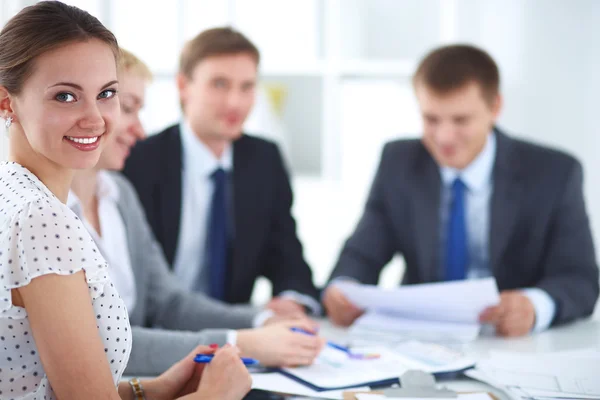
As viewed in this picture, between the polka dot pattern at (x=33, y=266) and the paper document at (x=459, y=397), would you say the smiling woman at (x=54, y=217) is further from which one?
the paper document at (x=459, y=397)

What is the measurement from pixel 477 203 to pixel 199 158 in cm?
92

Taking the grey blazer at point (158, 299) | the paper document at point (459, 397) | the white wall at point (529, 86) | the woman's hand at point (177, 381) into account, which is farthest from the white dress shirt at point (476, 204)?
the white wall at point (529, 86)

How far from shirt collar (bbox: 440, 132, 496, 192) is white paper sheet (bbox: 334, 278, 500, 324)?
53 cm

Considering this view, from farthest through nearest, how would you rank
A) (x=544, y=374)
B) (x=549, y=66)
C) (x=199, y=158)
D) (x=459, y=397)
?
(x=549, y=66)
(x=199, y=158)
(x=544, y=374)
(x=459, y=397)

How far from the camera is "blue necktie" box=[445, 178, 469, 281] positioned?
2217 mm

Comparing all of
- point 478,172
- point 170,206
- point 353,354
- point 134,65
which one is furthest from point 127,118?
point 478,172

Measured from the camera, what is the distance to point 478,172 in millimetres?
2258

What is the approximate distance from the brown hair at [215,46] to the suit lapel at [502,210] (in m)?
0.94

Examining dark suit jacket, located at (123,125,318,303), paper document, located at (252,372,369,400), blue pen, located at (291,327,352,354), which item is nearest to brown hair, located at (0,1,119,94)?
paper document, located at (252,372,369,400)

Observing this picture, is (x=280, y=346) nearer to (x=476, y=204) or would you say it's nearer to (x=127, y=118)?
(x=127, y=118)

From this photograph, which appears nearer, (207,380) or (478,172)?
(207,380)

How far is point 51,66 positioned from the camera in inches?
37.4

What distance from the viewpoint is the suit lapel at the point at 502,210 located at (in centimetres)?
218

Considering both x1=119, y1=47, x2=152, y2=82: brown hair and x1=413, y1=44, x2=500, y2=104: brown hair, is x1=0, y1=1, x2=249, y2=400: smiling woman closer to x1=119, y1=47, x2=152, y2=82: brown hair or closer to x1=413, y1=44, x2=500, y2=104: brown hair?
x1=119, y1=47, x2=152, y2=82: brown hair
